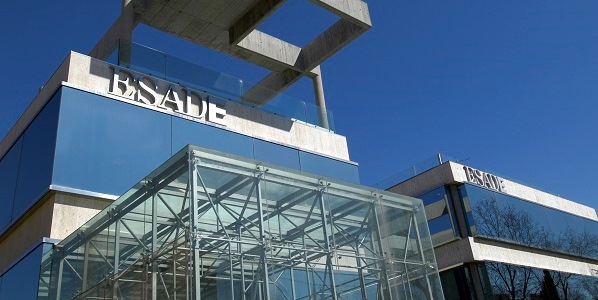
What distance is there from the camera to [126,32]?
18.8 m

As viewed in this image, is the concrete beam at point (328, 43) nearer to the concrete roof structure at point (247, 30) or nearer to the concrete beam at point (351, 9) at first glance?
the concrete roof structure at point (247, 30)


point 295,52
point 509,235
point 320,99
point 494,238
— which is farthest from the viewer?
point 509,235

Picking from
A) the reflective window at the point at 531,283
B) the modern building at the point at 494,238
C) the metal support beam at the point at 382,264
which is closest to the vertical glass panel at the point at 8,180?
the metal support beam at the point at 382,264

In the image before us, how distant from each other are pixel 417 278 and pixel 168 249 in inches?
221

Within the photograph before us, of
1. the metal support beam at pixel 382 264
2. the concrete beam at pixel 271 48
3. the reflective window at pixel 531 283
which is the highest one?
the concrete beam at pixel 271 48

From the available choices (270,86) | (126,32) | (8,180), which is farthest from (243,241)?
(270,86)

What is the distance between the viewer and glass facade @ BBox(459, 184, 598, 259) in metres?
28.1

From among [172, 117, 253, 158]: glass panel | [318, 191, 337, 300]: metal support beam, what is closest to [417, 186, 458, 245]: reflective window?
[172, 117, 253, 158]: glass panel

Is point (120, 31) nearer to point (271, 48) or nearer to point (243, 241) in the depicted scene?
point (271, 48)

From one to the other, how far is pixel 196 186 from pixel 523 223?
2435cm

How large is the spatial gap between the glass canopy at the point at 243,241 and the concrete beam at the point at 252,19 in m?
7.83

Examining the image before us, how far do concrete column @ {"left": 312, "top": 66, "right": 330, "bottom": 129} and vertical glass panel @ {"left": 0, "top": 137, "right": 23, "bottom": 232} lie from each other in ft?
33.6

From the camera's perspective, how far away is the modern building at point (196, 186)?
1071cm

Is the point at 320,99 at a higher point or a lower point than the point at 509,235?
higher
